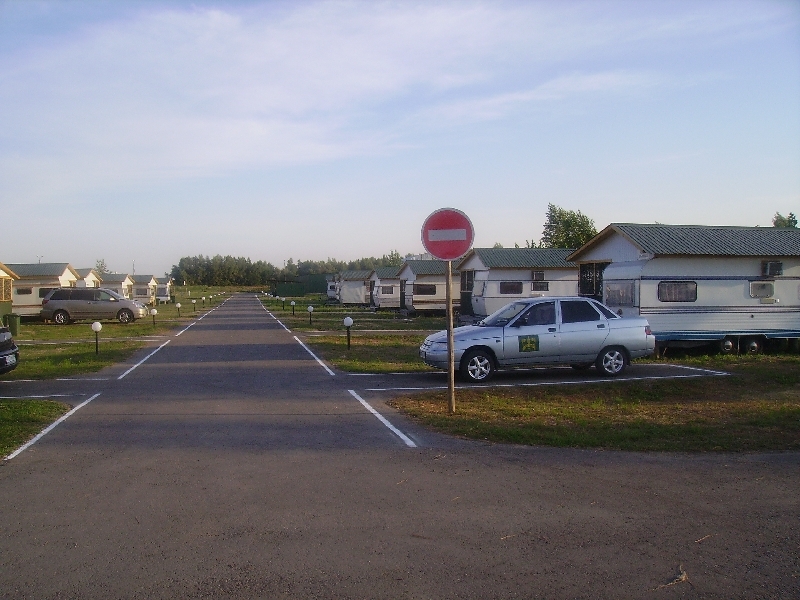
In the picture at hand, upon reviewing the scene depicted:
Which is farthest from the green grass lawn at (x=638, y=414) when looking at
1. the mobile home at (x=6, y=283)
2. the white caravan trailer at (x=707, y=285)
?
the mobile home at (x=6, y=283)

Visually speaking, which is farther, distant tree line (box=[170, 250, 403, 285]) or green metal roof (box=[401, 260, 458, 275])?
distant tree line (box=[170, 250, 403, 285])

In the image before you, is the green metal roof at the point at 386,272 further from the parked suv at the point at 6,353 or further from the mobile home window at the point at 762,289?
the parked suv at the point at 6,353

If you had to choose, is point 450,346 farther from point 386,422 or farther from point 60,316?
point 60,316

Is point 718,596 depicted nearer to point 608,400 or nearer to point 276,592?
point 276,592

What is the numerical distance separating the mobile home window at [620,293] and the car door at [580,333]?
5.16 meters

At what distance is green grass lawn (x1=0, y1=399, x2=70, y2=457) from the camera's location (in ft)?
27.7

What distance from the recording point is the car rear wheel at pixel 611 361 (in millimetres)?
14141

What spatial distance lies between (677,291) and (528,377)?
689 centimetres

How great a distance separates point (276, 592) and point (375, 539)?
103 cm

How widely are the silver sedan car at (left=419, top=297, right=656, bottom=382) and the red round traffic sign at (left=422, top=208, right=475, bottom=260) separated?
4.01 m

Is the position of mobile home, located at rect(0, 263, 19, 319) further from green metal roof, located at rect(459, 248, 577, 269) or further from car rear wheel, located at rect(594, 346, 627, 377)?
car rear wheel, located at rect(594, 346, 627, 377)

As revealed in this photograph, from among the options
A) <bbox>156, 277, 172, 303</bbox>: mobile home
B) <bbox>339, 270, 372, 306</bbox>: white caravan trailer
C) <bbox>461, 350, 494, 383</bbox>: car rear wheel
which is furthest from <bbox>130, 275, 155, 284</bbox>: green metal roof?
<bbox>461, 350, 494, 383</bbox>: car rear wheel

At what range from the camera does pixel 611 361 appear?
14203 mm

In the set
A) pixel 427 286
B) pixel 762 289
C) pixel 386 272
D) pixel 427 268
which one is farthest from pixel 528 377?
pixel 386 272
